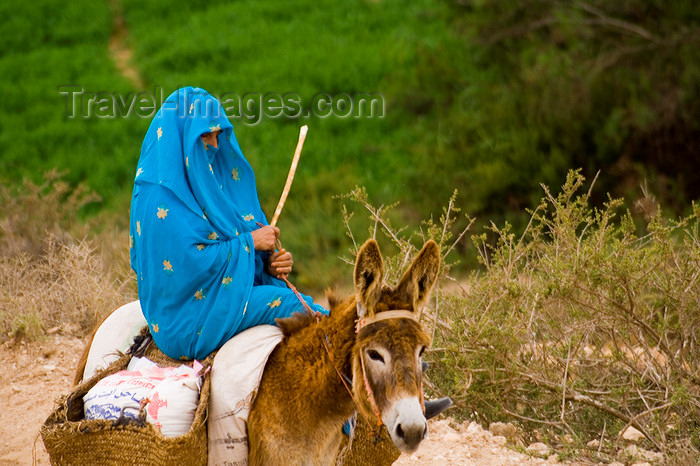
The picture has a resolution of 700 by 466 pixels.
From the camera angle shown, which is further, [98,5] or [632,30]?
[98,5]

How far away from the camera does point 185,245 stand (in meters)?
3.24

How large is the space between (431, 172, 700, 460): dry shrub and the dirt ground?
22 centimetres

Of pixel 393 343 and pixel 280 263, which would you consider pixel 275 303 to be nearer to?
pixel 280 263

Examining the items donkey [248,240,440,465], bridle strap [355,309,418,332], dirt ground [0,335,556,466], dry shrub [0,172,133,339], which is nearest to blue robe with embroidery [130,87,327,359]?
donkey [248,240,440,465]

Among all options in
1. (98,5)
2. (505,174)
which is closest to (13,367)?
(505,174)

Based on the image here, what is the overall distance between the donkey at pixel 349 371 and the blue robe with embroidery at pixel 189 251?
0.80 ft

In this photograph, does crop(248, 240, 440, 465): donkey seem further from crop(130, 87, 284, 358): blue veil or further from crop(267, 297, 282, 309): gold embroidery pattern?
crop(130, 87, 284, 358): blue veil

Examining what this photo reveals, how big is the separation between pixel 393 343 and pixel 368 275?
0.86 ft

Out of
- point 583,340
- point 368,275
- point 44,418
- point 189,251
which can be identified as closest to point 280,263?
point 189,251

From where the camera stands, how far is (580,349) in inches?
193

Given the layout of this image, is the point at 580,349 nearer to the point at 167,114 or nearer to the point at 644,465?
the point at 644,465

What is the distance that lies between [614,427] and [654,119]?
22.8ft

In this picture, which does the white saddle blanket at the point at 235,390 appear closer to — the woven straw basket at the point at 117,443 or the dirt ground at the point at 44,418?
the woven straw basket at the point at 117,443

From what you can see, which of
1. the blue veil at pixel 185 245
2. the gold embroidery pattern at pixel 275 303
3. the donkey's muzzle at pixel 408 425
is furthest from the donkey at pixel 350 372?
the blue veil at pixel 185 245
